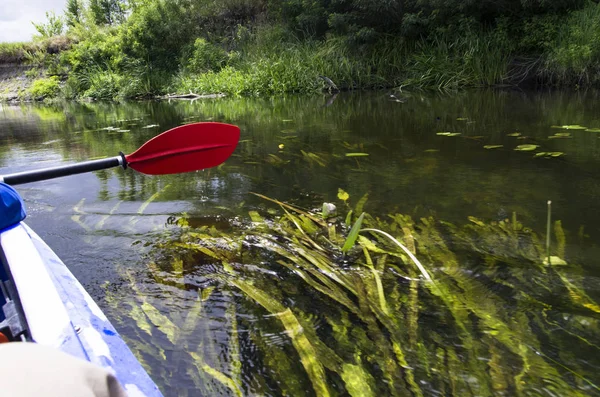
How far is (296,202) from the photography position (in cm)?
283

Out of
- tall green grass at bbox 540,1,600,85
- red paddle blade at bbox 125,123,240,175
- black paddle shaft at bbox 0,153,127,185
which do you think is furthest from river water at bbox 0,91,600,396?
tall green grass at bbox 540,1,600,85

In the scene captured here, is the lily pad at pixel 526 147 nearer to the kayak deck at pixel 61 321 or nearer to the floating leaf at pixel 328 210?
the floating leaf at pixel 328 210

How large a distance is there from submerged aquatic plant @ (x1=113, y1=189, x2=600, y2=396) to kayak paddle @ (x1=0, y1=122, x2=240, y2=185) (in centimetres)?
43

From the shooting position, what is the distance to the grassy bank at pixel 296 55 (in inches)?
372

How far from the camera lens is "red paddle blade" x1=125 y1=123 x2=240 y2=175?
2.13 m

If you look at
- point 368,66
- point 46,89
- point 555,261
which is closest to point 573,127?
point 555,261

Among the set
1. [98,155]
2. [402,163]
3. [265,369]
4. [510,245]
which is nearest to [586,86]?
[402,163]

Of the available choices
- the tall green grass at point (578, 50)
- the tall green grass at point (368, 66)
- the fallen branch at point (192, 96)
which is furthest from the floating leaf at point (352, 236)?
the fallen branch at point (192, 96)

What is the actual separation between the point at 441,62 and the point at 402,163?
26.9ft

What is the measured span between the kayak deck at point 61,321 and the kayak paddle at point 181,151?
2.39 feet

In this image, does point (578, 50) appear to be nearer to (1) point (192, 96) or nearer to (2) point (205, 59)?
(1) point (192, 96)

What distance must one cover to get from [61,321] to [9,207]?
42cm

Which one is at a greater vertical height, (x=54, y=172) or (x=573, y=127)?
(x=54, y=172)

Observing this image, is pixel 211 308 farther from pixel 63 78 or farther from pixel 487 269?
pixel 63 78
